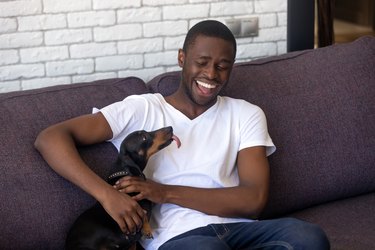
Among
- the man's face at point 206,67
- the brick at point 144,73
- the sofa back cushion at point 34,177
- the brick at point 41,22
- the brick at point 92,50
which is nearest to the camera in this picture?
the sofa back cushion at point 34,177

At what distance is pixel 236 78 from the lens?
247 centimetres

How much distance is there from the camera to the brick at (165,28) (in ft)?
8.87

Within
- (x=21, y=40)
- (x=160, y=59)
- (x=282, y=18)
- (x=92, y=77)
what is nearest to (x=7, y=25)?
(x=21, y=40)

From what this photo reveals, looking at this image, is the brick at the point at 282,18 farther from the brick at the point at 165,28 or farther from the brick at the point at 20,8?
the brick at the point at 20,8

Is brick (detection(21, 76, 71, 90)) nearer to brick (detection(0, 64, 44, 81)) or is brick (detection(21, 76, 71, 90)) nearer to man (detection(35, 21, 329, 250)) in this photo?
brick (detection(0, 64, 44, 81))

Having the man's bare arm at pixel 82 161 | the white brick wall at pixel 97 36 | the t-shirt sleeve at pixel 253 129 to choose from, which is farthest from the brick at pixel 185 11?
the man's bare arm at pixel 82 161

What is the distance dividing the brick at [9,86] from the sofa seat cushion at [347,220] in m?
1.16

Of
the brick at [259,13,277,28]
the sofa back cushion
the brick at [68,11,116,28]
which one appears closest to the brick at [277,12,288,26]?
the brick at [259,13,277,28]

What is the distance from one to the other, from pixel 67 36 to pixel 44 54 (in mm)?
115

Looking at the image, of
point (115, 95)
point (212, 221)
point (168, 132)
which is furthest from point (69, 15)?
point (212, 221)

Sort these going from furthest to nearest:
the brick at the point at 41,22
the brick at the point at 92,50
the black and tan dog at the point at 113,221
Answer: the brick at the point at 92,50
the brick at the point at 41,22
the black and tan dog at the point at 113,221

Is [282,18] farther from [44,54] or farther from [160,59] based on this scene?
[44,54]

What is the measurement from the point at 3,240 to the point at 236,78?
1.03 m

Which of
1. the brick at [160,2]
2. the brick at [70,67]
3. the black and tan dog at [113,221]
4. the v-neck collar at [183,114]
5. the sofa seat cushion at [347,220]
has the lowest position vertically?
the sofa seat cushion at [347,220]
